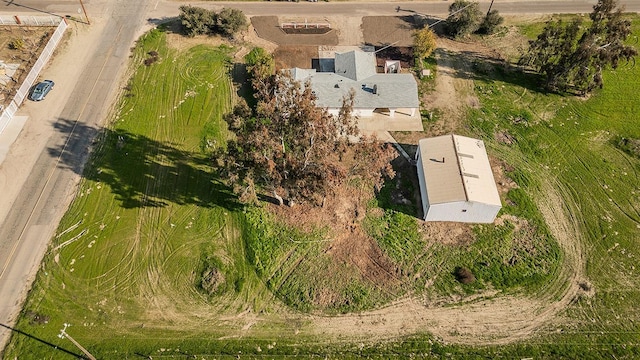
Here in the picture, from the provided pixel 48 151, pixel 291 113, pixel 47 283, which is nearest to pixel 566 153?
pixel 291 113

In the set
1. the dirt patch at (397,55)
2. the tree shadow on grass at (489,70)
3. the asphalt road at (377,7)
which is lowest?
the tree shadow on grass at (489,70)

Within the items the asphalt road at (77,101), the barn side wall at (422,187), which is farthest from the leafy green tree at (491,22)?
the barn side wall at (422,187)

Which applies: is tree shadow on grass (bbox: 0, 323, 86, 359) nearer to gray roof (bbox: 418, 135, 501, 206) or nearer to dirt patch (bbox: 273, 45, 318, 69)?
gray roof (bbox: 418, 135, 501, 206)

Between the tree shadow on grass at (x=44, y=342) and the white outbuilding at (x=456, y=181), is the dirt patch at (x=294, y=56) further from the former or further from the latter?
the tree shadow on grass at (x=44, y=342)

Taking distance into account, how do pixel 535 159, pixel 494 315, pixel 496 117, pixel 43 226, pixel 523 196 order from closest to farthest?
pixel 494 315, pixel 43 226, pixel 523 196, pixel 535 159, pixel 496 117

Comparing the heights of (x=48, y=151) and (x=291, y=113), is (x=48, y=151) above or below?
below

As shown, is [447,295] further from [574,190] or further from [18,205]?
[18,205]

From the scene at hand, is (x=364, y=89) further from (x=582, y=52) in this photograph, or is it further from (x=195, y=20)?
(x=195, y=20)
